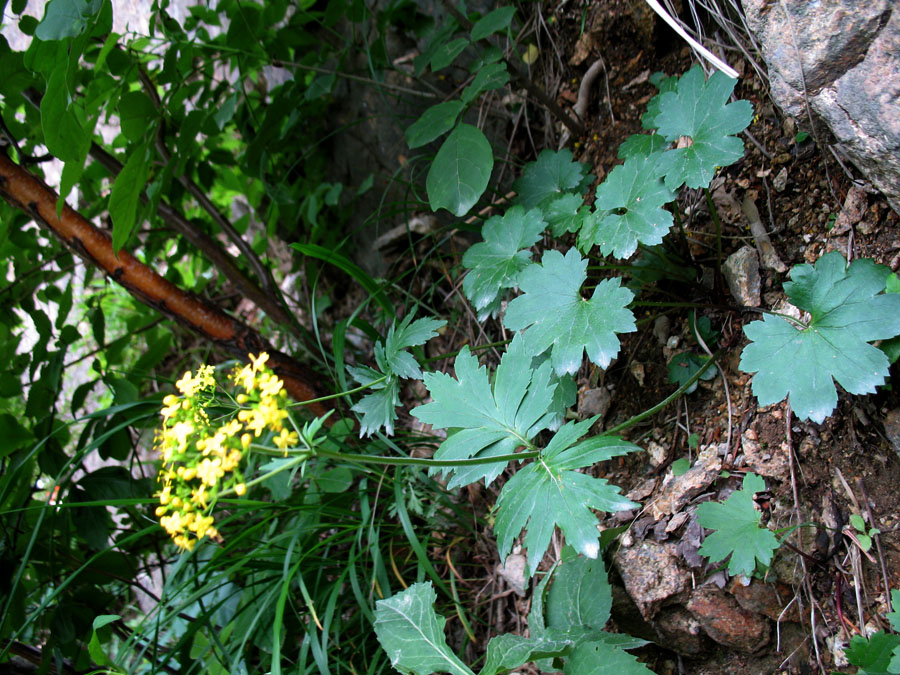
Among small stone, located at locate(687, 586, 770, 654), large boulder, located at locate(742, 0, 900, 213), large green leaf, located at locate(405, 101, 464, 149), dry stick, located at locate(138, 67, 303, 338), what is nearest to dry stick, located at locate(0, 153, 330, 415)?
dry stick, located at locate(138, 67, 303, 338)

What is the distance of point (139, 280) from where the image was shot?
6.15 ft

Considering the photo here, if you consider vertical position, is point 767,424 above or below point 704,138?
below

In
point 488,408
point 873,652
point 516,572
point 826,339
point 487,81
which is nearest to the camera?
point 873,652

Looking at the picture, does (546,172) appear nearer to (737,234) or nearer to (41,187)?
(737,234)

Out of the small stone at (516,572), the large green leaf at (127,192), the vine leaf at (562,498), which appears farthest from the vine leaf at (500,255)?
the large green leaf at (127,192)

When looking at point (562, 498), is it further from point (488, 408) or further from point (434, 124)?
point (434, 124)

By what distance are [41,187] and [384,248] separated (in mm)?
1059

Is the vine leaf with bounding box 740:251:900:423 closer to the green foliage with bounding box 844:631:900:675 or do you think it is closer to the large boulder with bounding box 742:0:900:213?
the large boulder with bounding box 742:0:900:213

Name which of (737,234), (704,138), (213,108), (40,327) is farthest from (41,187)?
(737,234)

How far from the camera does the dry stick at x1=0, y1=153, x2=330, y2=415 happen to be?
1800 mm

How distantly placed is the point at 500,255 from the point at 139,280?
1095 millimetres

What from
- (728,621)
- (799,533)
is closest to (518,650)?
(728,621)

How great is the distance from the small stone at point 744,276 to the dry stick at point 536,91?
660 millimetres

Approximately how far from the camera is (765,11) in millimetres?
1227
